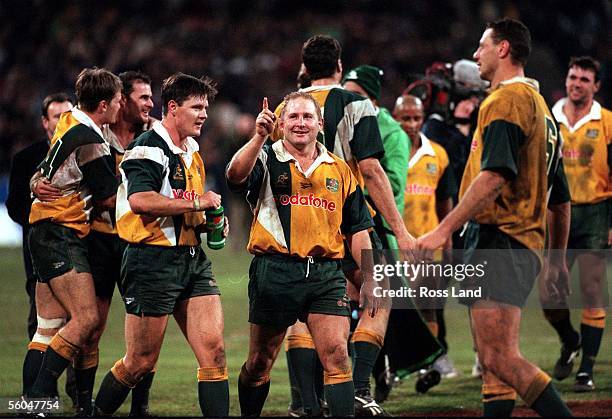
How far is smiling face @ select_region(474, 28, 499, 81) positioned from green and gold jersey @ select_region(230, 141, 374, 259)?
1.06 meters

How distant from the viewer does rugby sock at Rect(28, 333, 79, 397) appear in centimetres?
679

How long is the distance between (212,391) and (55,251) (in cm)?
153

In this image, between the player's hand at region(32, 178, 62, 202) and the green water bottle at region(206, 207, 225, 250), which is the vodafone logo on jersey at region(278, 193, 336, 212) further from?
the player's hand at region(32, 178, 62, 202)

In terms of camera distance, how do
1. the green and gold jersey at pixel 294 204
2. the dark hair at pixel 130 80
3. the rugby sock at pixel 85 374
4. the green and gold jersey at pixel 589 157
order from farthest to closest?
the green and gold jersey at pixel 589 157
the dark hair at pixel 130 80
the rugby sock at pixel 85 374
the green and gold jersey at pixel 294 204

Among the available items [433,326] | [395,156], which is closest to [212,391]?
[395,156]

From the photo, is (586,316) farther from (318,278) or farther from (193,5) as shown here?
(193,5)

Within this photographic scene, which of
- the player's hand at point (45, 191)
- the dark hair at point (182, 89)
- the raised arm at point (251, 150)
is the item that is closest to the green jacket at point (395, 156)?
the dark hair at point (182, 89)

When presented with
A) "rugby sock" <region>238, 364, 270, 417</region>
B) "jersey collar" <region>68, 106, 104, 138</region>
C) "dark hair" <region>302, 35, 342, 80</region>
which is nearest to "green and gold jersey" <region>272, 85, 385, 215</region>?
"dark hair" <region>302, 35, 342, 80</region>

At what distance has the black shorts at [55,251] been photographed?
6934 mm

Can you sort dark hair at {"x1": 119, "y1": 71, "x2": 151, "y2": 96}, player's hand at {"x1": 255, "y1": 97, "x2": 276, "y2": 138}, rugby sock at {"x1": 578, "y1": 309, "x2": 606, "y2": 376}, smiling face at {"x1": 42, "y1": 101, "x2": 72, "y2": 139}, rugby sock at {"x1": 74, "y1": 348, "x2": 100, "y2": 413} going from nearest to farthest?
player's hand at {"x1": 255, "y1": 97, "x2": 276, "y2": 138}, rugby sock at {"x1": 74, "y1": 348, "x2": 100, "y2": 413}, dark hair at {"x1": 119, "y1": 71, "x2": 151, "y2": 96}, smiling face at {"x1": 42, "y1": 101, "x2": 72, "y2": 139}, rugby sock at {"x1": 578, "y1": 309, "x2": 606, "y2": 376}

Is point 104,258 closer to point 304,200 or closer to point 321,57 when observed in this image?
point 304,200

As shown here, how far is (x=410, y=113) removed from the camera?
9.17 m

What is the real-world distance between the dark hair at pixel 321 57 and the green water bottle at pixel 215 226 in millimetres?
1449

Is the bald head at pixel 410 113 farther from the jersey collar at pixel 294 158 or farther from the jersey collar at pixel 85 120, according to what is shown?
the jersey collar at pixel 85 120
